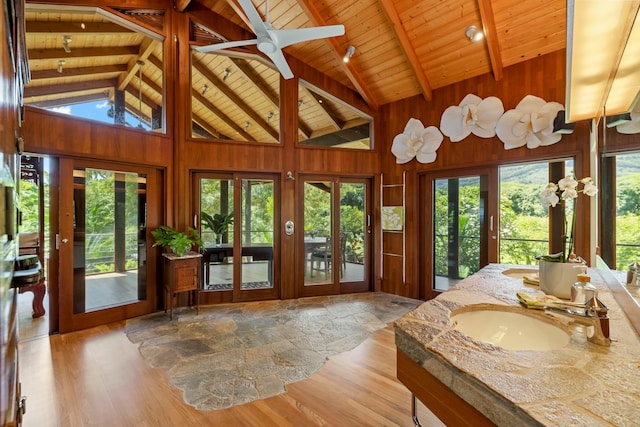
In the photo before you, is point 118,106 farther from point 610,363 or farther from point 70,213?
point 610,363

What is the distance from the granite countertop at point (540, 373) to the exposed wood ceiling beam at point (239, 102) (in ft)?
13.6

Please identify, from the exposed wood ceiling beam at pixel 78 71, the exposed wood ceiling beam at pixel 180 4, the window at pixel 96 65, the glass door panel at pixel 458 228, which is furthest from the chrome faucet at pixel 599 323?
the exposed wood ceiling beam at pixel 180 4

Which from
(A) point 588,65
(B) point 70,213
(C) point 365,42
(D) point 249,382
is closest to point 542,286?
(A) point 588,65

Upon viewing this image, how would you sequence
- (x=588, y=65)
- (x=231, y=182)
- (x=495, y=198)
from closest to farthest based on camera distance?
(x=588, y=65) < (x=495, y=198) < (x=231, y=182)

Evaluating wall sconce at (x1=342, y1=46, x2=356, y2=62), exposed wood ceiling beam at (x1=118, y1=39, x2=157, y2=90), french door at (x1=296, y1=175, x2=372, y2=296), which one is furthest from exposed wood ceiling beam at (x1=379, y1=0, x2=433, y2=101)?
exposed wood ceiling beam at (x1=118, y1=39, x2=157, y2=90)

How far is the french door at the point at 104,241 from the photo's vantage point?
11.4 feet

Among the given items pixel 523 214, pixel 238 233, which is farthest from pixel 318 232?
pixel 523 214

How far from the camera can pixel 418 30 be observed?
3830 mm

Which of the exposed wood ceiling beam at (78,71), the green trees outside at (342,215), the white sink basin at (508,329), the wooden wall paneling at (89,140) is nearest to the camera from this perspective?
the white sink basin at (508,329)

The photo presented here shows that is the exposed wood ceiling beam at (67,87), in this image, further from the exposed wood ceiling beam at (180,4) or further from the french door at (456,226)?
the french door at (456,226)

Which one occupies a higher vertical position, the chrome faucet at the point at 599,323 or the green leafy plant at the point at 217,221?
the green leafy plant at the point at 217,221

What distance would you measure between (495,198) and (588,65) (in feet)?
8.60

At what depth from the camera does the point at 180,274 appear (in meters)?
3.89

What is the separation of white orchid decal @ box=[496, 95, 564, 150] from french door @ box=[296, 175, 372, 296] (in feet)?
7.13
